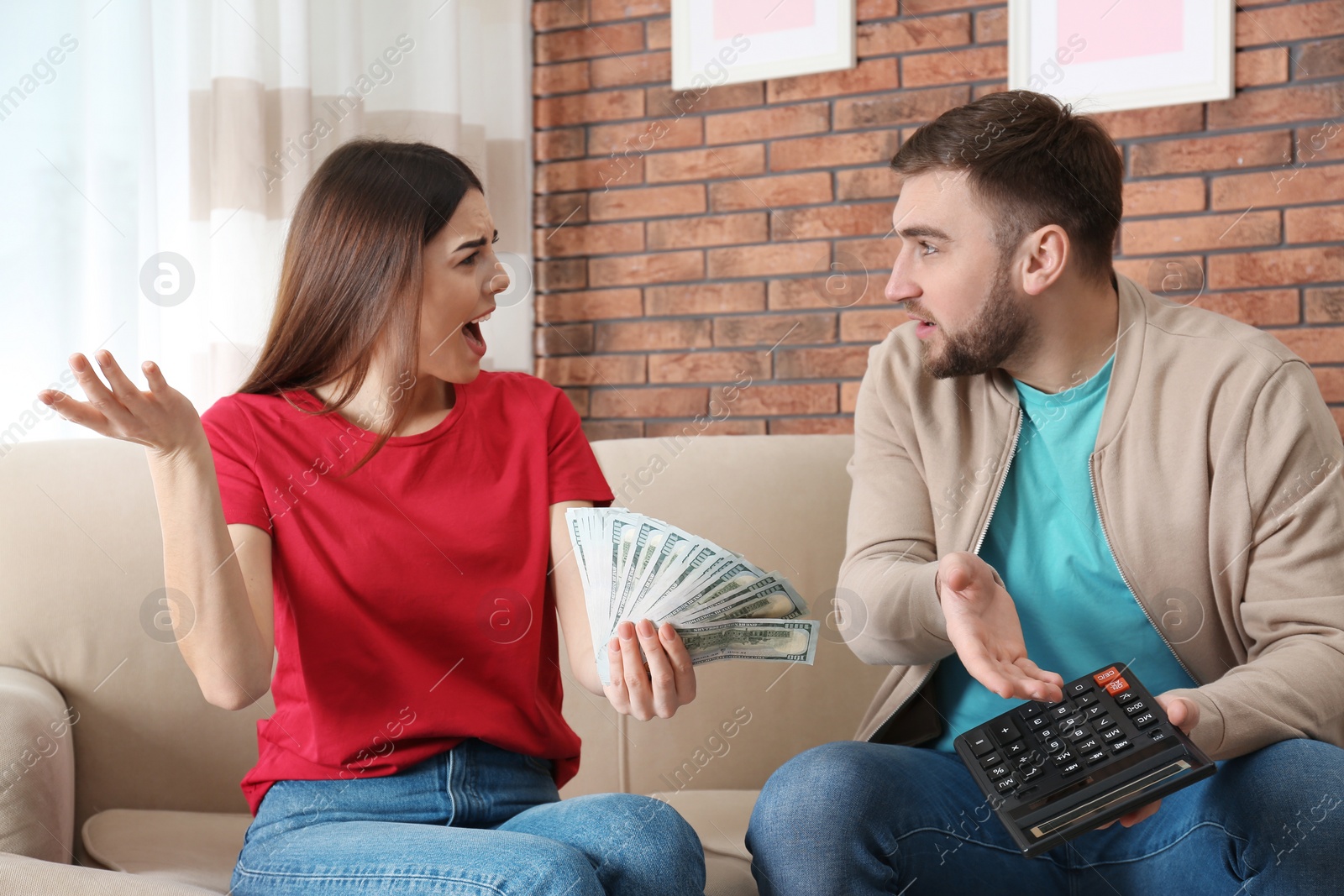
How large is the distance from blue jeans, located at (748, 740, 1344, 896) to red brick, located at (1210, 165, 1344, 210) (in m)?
1.48

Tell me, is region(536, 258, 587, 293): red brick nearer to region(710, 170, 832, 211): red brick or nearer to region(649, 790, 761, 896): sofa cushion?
region(710, 170, 832, 211): red brick

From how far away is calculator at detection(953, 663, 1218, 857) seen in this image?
106cm

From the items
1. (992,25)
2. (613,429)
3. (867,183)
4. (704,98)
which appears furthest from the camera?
(613,429)

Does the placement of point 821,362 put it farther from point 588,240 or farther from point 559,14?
point 559,14

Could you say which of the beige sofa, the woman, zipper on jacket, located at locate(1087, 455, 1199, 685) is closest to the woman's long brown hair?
the woman

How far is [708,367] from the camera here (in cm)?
272

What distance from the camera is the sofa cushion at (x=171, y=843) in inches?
56.8

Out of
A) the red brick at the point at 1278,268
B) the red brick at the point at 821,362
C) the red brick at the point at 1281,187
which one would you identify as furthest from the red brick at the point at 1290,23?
the red brick at the point at 821,362

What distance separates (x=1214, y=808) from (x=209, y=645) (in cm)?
110

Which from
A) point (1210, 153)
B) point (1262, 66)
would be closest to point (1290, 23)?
point (1262, 66)

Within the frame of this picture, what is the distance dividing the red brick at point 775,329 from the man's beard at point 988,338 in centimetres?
103

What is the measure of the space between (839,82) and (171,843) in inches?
80.8

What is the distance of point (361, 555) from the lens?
4.48 feet

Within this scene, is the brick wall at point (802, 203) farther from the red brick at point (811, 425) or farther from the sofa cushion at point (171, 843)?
the sofa cushion at point (171, 843)
